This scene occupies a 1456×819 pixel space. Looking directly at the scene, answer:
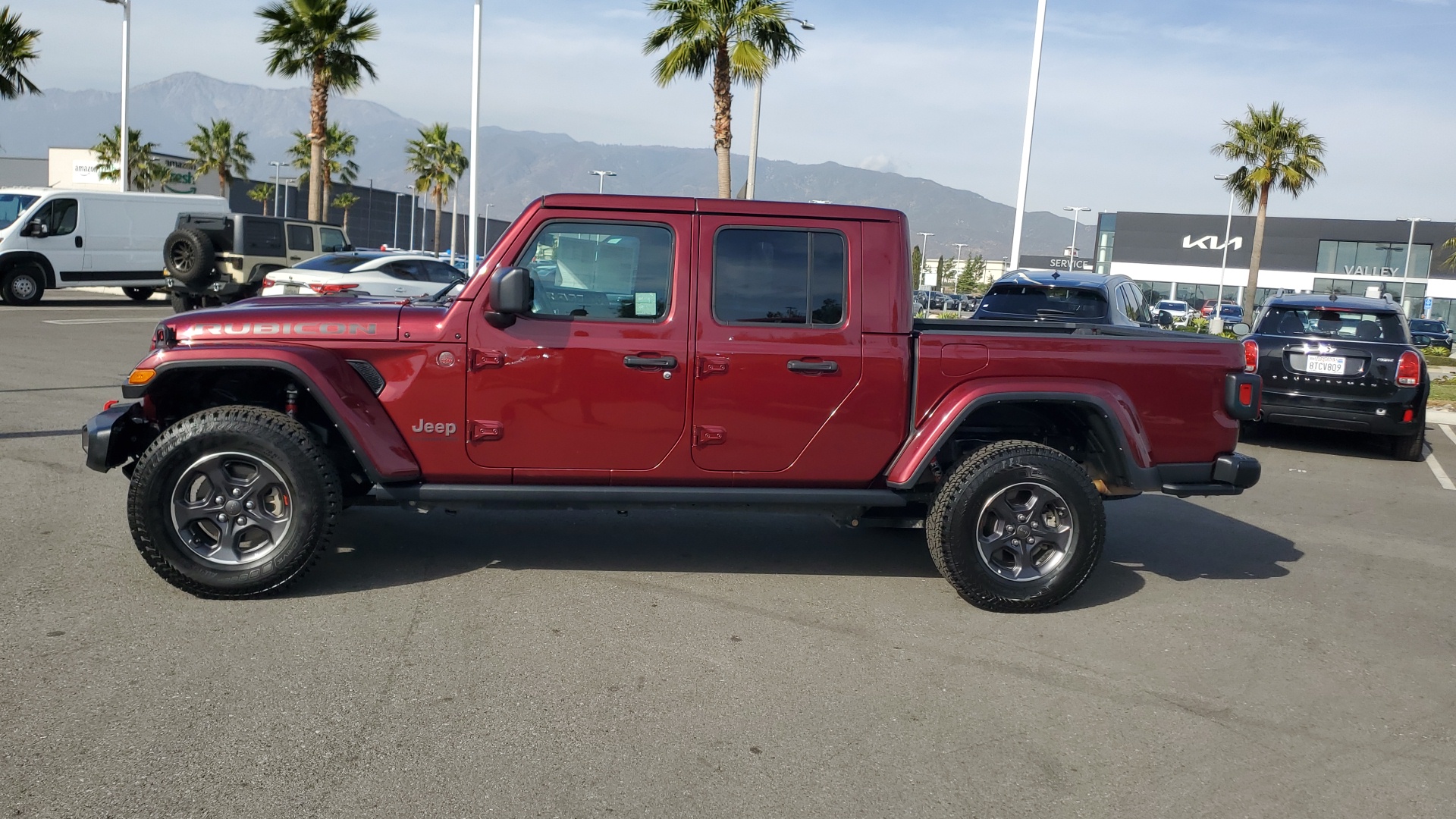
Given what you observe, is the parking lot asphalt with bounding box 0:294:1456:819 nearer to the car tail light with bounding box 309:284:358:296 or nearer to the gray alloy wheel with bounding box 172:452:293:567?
the gray alloy wheel with bounding box 172:452:293:567

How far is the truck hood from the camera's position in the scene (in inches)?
199

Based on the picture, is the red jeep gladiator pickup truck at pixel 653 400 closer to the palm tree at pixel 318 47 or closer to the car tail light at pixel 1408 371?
the car tail light at pixel 1408 371

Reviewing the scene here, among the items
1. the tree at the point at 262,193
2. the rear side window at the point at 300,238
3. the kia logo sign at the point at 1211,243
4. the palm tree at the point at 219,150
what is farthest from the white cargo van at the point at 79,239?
the kia logo sign at the point at 1211,243

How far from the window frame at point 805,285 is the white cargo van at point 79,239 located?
68.9ft

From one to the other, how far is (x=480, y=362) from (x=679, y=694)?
1858mm

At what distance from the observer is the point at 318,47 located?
2830 cm

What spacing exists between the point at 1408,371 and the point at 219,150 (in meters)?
59.9

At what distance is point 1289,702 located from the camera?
440 cm

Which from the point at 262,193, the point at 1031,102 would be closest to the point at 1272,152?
the point at 1031,102

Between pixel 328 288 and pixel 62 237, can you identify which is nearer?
pixel 328 288

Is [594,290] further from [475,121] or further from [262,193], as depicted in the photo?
[262,193]

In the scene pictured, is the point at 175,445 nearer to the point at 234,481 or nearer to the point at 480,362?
the point at 234,481

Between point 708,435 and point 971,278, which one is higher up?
point 971,278

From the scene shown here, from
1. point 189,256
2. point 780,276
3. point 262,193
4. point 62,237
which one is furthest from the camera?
point 262,193
